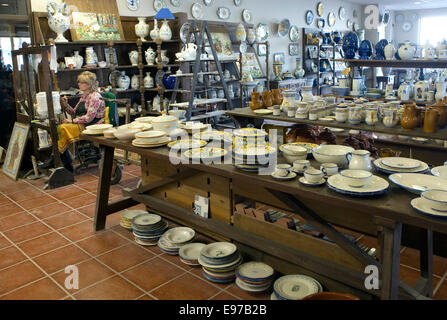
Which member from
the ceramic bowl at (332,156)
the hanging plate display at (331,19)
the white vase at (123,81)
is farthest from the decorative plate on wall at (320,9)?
the ceramic bowl at (332,156)

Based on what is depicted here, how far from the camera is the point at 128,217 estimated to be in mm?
3629

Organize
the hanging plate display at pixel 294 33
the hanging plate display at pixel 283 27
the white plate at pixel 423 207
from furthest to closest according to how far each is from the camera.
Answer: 1. the hanging plate display at pixel 294 33
2. the hanging plate display at pixel 283 27
3. the white plate at pixel 423 207

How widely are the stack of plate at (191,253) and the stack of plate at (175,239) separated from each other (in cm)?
6

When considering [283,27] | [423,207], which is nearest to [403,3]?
[283,27]

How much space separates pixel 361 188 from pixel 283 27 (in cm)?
864

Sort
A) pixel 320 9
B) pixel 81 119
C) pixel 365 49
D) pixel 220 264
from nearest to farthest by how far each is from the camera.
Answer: pixel 220 264 → pixel 365 49 → pixel 81 119 → pixel 320 9

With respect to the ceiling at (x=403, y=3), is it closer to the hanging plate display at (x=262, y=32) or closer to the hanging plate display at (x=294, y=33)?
the hanging plate display at (x=294, y=33)

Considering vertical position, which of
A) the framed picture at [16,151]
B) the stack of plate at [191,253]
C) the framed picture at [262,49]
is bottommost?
the stack of plate at [191,253]

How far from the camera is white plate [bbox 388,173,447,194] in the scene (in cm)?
195

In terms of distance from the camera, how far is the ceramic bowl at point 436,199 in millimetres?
1676

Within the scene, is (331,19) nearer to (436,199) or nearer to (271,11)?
(271,11)

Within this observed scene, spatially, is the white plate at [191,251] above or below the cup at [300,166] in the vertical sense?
below
